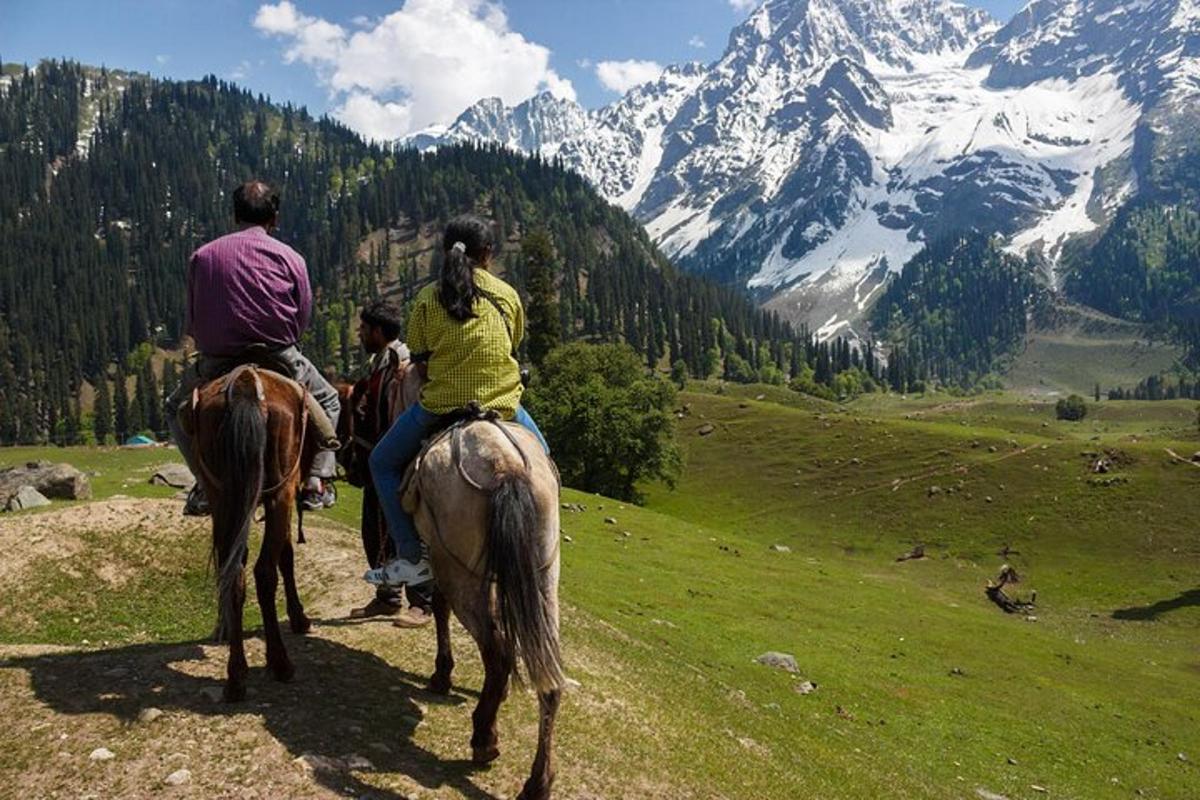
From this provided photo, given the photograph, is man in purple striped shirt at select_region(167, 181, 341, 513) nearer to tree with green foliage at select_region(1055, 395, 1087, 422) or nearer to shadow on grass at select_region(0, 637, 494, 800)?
shadow on grass at select_region(0, 637, 494, 800)

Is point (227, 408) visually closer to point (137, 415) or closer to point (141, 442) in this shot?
point (141, 442)

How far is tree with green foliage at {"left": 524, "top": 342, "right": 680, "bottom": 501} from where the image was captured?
74.8 m

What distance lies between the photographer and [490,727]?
8305mm

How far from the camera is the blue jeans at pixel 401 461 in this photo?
9031 mm

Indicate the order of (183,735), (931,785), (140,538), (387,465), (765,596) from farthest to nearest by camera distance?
(765,596)
(140,538)
(931,785)
(387,465)
(183,735)

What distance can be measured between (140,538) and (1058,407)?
18097 centimetres

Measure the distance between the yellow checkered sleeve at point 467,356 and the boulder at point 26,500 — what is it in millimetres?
24390

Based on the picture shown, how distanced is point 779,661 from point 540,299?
3186 inches

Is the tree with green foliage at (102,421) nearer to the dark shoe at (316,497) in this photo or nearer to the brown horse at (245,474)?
the dark shoe at (316,497)

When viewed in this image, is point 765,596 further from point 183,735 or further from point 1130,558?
point 1130,558

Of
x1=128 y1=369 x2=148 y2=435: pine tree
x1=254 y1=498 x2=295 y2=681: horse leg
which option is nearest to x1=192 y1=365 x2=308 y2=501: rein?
x1=254 y1=498 x2=295 y2=681: horse leg

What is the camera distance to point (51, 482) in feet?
98.5

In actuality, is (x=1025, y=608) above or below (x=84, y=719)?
below

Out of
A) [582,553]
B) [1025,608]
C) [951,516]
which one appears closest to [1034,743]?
[582,553]
